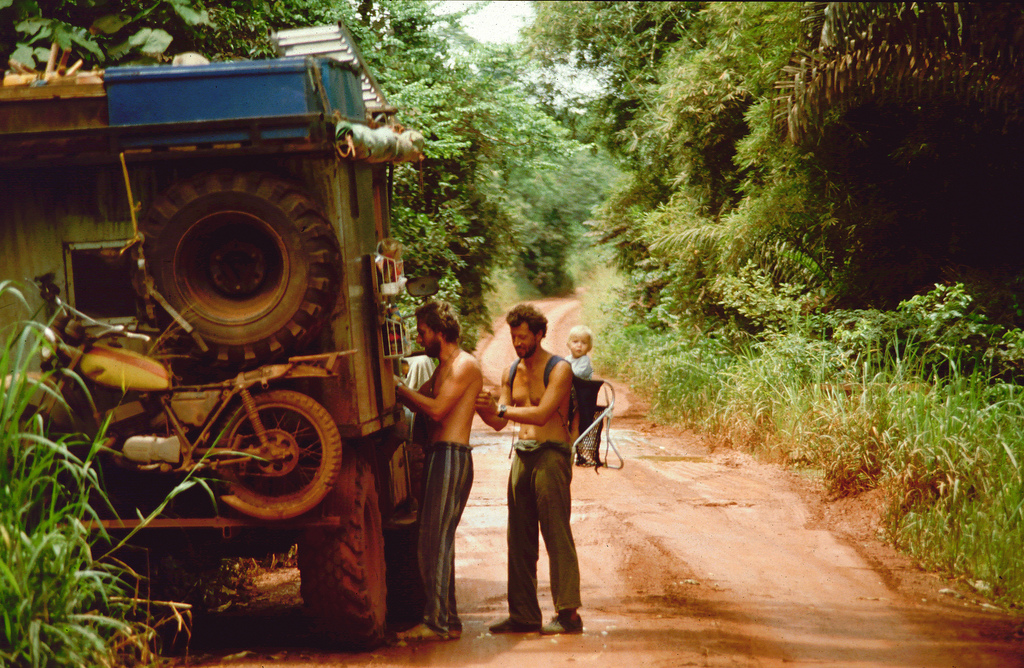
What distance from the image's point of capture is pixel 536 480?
5.79 meters

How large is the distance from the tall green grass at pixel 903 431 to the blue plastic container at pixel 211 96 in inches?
210

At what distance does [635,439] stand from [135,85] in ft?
34.5

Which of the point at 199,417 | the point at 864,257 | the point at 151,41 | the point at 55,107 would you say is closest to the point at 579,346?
the point at 864,257

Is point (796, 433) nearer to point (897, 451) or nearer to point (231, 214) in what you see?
point (897, 451)

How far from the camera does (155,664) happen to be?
13.2 ft

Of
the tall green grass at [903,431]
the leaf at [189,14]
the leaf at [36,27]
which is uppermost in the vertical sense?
the leaf at [189,14]

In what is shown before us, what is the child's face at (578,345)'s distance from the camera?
9875 millimetres

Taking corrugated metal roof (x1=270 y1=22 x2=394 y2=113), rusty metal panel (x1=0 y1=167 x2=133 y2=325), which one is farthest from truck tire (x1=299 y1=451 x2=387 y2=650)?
corrugated metal roof (x1=270 y1=22 x2=394 y2=113)

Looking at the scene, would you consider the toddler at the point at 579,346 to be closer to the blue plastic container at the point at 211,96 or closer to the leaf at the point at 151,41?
the leaf at the point at 151,41

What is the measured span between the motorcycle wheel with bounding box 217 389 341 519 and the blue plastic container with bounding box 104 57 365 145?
132 centimetres

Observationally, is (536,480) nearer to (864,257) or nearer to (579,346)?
(579,346)

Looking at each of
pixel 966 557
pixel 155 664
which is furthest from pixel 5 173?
pixel 966 557

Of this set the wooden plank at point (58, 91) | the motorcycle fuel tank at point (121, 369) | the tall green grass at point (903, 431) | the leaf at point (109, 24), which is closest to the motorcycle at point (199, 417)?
the motorcycle fuel tank at point (121, 369)

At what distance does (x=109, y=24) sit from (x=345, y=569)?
164 inches
